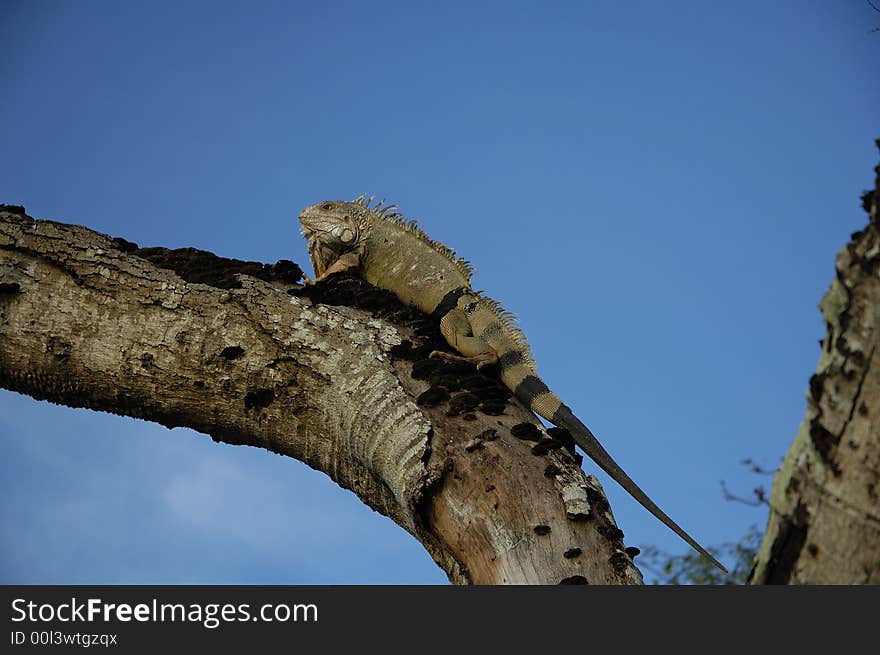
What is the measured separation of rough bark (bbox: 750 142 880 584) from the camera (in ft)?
5.10

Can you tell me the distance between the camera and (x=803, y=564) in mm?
1675

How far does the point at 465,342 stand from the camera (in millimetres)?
4750

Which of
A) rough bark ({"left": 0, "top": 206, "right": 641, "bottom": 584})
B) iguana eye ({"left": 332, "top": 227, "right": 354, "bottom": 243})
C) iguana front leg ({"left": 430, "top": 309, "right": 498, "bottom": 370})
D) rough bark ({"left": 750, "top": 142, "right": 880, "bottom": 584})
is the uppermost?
iguana eye ({"left": 332, "top": 227, "right": 354, "bottom": 243})

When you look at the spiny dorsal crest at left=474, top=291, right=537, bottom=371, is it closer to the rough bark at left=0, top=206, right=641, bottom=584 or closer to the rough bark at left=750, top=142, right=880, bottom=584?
the rough bark at left=0, top=206, right=641, bottom=584

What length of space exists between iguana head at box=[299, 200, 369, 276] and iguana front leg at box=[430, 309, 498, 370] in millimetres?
1685

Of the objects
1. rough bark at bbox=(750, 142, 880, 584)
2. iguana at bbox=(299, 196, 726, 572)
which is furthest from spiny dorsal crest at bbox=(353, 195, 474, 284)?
rough bark at bbox=(750, 142, 880, 584)

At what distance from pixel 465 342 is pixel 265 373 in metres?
1.40

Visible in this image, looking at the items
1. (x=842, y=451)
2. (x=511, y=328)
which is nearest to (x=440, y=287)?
(x=511, y=328)

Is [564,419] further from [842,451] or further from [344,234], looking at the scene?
[842,451]
